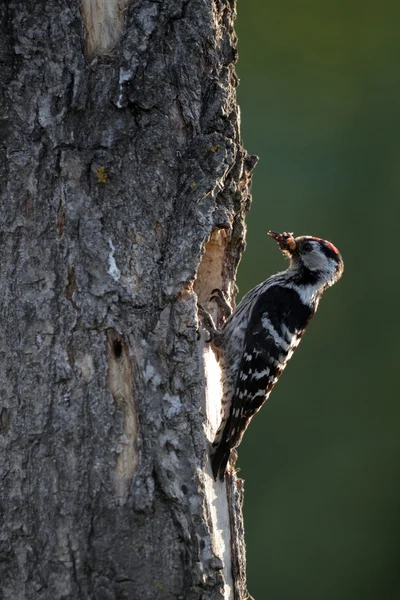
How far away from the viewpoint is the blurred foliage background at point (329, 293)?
5293 mm

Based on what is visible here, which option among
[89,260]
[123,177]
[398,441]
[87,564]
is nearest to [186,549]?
[87,564]

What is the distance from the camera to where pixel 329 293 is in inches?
215

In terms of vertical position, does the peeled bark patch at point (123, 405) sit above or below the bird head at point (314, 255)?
below

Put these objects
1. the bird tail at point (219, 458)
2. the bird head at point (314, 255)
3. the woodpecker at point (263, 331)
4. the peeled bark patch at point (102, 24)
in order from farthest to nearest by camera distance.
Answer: the bird head at point (314, 255), the woodpecker at point (263, 331), the bird tail at point (219, 458), the peeled bark patch at point (102, 24)

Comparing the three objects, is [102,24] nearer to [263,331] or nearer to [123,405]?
[123,405]

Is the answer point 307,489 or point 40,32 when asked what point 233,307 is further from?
point 307,489

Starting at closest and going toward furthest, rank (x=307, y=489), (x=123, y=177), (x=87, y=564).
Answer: (x=87, y=564) < (x=123, y=177) < (x=307, y=489)

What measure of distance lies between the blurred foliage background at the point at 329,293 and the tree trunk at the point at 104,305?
8.77 ft

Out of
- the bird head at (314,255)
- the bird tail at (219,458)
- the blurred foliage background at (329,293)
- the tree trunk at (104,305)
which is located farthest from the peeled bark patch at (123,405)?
the blurred foliage background at (329,293)

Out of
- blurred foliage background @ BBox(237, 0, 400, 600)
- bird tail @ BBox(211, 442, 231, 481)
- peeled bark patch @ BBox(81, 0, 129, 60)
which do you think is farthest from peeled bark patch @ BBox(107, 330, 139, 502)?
blurred foliage background @ BBox(237, 0, 400, 600)

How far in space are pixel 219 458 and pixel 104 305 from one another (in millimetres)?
643

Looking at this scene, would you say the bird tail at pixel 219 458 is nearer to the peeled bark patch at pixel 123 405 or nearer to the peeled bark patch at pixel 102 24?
the peeled bark patch at pixel 123 405

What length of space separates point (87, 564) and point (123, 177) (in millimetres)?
1125

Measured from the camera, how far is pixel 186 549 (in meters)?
2.43
